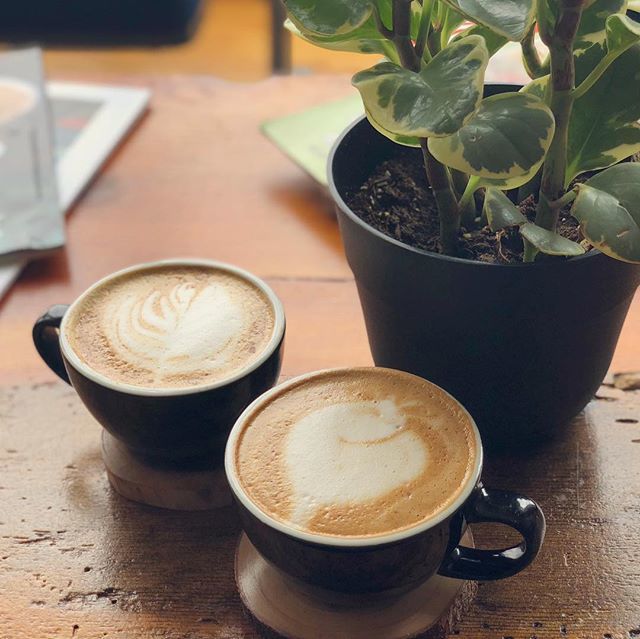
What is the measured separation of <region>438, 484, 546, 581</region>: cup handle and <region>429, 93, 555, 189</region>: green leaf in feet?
0.47

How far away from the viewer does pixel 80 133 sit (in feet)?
2.90

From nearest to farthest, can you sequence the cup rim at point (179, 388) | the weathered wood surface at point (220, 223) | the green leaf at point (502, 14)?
the green leaf at point (502, 14) < the cup rim at point (179, 388) < the weathered wood surface at point (220, 223)

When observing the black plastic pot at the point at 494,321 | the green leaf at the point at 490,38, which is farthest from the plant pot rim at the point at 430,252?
the green leaf at the point at 490,38

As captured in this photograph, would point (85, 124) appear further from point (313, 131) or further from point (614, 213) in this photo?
point (614, 213)

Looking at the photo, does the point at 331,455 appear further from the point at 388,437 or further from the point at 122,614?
the point at 122,614

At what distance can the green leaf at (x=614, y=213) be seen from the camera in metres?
0.39

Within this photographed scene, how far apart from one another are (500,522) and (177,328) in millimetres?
211

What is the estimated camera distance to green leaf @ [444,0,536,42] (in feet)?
1.16

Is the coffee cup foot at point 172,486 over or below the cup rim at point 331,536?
below

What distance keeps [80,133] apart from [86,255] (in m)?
0.22

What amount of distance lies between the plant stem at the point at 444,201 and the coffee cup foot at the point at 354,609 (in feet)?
0.56

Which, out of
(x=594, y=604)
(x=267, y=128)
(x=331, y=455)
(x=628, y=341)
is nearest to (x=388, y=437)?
(x=331, y=455)

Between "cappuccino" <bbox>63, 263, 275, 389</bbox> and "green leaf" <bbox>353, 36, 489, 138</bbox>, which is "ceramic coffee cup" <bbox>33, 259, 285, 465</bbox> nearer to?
"cappuccino" <bbox>63, 263, 275, 389</bbox>

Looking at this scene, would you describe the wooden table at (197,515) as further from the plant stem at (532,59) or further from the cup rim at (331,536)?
the plant stem at (532,59)
